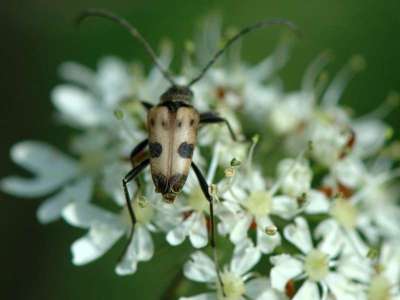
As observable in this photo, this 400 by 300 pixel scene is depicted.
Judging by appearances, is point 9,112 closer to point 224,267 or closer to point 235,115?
point 235,115

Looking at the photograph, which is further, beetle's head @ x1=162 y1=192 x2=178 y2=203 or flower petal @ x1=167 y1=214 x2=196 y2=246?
flower petal @ x1=167 y1=214 x2=196 y2=246

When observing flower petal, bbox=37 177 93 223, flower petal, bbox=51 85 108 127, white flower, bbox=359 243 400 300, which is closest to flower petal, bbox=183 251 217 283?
white flower, bbox=359 243 400 300

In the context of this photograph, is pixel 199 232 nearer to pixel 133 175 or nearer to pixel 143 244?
pixel 143 244

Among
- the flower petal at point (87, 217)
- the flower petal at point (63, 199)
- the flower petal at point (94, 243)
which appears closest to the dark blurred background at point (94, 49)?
the flower petal at point (63, 199)

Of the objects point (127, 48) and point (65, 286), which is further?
point (127, 48)

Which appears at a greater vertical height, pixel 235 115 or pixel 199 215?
pixel 235 115

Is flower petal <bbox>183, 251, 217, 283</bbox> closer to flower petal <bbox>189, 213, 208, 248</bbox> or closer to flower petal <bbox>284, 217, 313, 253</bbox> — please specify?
flower petal <bbox>189, 213, 208, 248</bbox>

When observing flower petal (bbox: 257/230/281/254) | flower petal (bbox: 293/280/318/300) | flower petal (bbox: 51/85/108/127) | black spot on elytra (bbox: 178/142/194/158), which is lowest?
flower petal (bbox: 293/280/318/300)

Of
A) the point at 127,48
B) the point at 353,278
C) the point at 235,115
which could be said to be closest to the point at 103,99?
the point at 235,115
